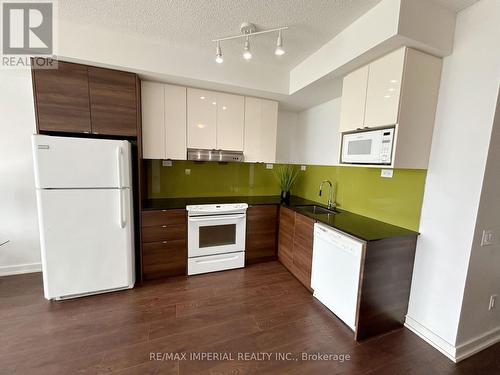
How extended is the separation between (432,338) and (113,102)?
3.68 metres

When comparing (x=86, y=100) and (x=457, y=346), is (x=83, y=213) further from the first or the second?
(x=457, y=346)

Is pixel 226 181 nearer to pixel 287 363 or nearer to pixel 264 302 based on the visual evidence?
pixel 264 302

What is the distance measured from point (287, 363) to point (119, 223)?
2.00m

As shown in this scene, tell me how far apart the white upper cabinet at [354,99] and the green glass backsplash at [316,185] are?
0.62m

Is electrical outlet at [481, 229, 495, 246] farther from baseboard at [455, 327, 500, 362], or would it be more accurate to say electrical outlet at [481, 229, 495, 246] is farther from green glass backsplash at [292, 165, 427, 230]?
baseboard at [455, 327, 500, 362]

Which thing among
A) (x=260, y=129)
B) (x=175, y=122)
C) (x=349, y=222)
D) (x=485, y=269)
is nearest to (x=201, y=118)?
(x=175, y=122)

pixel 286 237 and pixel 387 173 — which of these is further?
pixel 286 237

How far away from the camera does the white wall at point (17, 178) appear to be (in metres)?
2.45

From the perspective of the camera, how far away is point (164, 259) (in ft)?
8.46

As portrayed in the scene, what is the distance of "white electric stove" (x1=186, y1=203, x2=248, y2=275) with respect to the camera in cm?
264

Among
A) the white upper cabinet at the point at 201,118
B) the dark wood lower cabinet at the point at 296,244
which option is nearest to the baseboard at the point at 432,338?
the dark wood lower cabinet at the point at 296,244

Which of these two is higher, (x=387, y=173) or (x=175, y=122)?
(x=175, y=122)

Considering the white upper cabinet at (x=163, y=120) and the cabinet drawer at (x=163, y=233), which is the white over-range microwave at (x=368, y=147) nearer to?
the white upper cabinet at (x=163, y=120)

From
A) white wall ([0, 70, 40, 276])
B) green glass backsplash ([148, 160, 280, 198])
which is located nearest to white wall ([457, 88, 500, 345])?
green glass backsplash ([148, 160, 280, 198])
